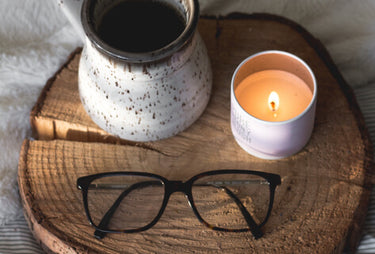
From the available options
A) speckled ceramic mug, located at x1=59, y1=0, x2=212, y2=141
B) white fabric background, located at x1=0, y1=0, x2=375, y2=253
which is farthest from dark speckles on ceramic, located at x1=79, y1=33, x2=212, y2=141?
white fabric background, located at x1=0, y1=0, x2=375, y2=253

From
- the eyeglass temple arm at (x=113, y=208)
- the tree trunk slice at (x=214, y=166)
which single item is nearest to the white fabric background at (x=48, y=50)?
the tree trunk slice at (x=214, y=166)

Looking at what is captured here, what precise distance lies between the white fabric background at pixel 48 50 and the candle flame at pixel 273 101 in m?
0.19

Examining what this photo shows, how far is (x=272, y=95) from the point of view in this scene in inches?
20.1

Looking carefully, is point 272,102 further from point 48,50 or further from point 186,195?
point 48,50

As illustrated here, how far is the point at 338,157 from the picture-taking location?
1.67 ft

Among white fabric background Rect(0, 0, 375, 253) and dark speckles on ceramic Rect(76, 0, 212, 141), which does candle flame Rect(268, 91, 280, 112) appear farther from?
white fabric background Rect(0, 0, 375, 253)

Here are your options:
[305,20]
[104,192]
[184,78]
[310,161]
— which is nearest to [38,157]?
[104,192]

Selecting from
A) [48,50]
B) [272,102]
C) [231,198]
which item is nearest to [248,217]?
[231,198]

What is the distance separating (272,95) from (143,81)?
15 cm

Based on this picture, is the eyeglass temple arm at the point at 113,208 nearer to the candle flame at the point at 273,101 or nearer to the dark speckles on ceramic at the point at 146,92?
the dark speckles on ceramic at the point at 146,92

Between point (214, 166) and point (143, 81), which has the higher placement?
point (143, 81)

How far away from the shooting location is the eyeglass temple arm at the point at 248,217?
0.47 metres

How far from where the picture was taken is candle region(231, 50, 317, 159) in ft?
1.49

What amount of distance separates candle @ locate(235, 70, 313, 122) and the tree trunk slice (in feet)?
0.11
